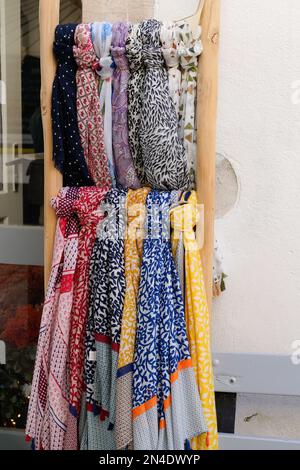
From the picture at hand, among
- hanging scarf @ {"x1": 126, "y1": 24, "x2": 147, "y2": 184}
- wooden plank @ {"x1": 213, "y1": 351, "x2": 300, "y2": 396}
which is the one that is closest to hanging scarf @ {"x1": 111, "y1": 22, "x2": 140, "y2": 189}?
hanging scarf @ {"x1": 126, "y1": 24, "x2": 147, "y2": 184}

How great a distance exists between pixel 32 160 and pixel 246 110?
30.8 inches

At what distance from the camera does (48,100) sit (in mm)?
1440

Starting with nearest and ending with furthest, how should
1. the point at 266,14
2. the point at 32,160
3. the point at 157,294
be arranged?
the point at 157,294 → the point at 266,14 → the point at 32,160

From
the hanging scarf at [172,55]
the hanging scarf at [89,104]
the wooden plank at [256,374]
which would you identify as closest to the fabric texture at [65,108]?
the hanging scarf at [89,104]

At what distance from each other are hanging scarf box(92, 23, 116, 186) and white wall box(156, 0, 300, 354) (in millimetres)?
242

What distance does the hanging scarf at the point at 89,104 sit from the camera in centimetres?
138

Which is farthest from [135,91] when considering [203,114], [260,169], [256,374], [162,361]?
[256,374]

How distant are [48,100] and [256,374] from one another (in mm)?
1062

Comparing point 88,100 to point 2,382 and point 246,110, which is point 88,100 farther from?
point 2,382

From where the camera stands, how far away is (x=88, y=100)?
1.41m

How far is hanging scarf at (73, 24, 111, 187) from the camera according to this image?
54.5 inches

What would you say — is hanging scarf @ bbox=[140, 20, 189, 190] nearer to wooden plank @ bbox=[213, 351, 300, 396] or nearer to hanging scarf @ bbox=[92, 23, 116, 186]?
hanging scarf @ bbox=[92, 23, 116, 186]
